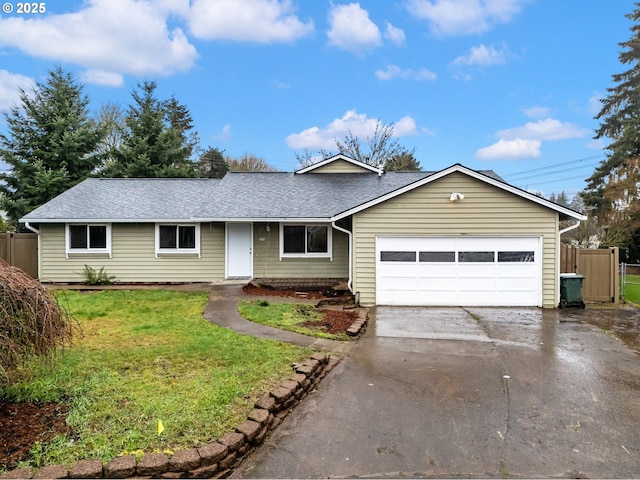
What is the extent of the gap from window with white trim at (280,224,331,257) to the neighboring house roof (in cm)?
68

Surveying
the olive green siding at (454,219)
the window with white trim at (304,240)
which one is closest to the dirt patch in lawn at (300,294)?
the olive green siding at (454,219)

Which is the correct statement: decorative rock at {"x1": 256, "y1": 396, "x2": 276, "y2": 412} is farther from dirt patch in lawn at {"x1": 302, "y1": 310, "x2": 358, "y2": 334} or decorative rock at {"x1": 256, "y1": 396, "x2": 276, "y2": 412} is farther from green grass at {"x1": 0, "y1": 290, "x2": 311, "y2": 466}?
dirt patch in lawn at {"x1": 302, "y1": 310, "x2": 358, "y2": 334}

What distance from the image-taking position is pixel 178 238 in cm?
1380

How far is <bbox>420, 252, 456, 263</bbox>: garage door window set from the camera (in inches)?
405

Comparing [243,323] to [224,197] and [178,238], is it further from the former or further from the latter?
[224,197]

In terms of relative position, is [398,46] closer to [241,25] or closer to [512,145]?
[241,25]

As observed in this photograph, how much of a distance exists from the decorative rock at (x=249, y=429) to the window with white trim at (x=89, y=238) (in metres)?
12.3

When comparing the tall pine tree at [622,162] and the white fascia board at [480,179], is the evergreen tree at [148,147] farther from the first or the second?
the tall pine tree at [622,162]

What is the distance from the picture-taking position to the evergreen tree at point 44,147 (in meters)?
21.4

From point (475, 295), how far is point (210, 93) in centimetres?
1750

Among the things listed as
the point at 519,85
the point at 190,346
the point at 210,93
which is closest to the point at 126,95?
→ the point at 210,93

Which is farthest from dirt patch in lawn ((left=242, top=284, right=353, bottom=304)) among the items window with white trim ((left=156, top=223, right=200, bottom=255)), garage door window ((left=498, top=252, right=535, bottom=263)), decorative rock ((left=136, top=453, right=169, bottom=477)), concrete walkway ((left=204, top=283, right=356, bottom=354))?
decorative rock ((left=136, top=453, right=169, bottom=477))

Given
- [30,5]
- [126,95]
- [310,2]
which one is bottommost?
[30,5]

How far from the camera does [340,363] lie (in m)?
5.68
